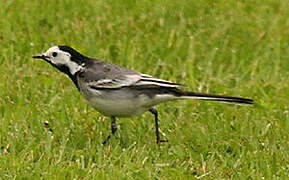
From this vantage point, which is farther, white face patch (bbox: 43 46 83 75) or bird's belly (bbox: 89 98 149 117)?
white face patch (bbox: 43 46 83 75)

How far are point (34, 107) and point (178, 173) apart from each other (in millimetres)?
2235

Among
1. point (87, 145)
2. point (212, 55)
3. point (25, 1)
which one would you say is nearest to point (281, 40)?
point (212, 55)

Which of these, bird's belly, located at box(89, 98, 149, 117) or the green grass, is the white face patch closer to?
bird's belly, located at box(89, 98, 149, 117)

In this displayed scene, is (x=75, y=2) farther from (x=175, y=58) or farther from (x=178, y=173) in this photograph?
(x=178, y=173)

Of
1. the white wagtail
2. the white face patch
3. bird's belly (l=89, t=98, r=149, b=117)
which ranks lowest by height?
bird's belly (l=89, t=98, r=149, b=117)

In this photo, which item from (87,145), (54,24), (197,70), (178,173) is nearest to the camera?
(178,173)

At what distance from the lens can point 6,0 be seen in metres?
11.1

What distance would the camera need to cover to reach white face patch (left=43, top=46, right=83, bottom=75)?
7.59m

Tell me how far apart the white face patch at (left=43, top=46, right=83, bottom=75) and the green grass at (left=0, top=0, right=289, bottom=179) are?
0.59 metres

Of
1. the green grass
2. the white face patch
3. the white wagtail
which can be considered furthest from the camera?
the white face patch

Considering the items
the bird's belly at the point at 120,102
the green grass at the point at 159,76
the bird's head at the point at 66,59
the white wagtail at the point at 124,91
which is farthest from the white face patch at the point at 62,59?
the green grass at the point at 159,76

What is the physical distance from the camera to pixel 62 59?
7602mm

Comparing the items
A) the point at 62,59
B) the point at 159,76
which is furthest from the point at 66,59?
the point at 159,76

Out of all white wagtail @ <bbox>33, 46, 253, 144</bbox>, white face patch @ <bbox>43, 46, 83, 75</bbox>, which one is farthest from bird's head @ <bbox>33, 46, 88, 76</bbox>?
white wagtail @ <bbox>33, 46, 253, 144</bbox>
